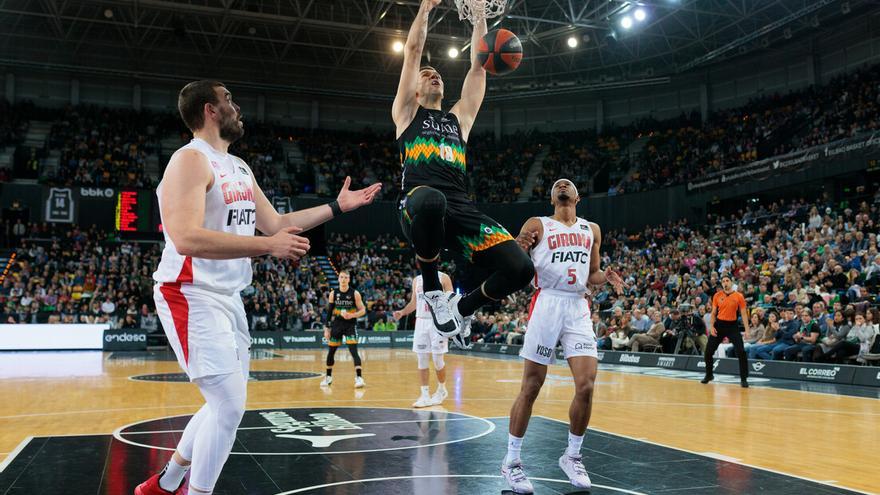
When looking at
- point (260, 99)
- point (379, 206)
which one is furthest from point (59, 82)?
point (379, 206)

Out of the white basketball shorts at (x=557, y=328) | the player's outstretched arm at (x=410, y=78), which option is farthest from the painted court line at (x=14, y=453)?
the white basketball shorts at (x=557, y=328)

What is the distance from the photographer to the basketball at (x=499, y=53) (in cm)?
604

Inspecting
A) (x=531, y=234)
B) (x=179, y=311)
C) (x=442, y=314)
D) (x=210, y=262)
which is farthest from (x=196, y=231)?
(x=531, y=234)

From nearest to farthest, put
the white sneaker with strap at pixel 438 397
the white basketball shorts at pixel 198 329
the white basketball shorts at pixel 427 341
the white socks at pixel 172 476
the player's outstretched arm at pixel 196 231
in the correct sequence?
1. the player's outstretched arm at pixel 196 231
2. the white basketball shorts at pixel 198 329
3. the white socks at pixel 172 476
4. the white sneaker with strap at pixel 438 397
5. the white basketball shorts at pixel 427 341

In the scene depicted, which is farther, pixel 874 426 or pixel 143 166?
pixel 143 166

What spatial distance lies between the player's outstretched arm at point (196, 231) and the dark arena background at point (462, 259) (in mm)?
2513

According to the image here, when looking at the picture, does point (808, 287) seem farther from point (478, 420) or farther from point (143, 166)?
point (143, 166)

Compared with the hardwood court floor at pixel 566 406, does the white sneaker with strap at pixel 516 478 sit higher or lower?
higher

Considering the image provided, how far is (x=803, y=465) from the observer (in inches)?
257

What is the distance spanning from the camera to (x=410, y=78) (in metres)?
5.73

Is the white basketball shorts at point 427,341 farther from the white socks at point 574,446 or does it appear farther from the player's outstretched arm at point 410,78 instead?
the player's outstretched arm at point 410,78

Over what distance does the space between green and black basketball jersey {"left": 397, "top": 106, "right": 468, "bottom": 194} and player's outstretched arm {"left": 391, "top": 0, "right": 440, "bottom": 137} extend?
124 mm

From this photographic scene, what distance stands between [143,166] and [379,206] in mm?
11848

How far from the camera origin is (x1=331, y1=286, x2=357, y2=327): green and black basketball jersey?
13398 mm
